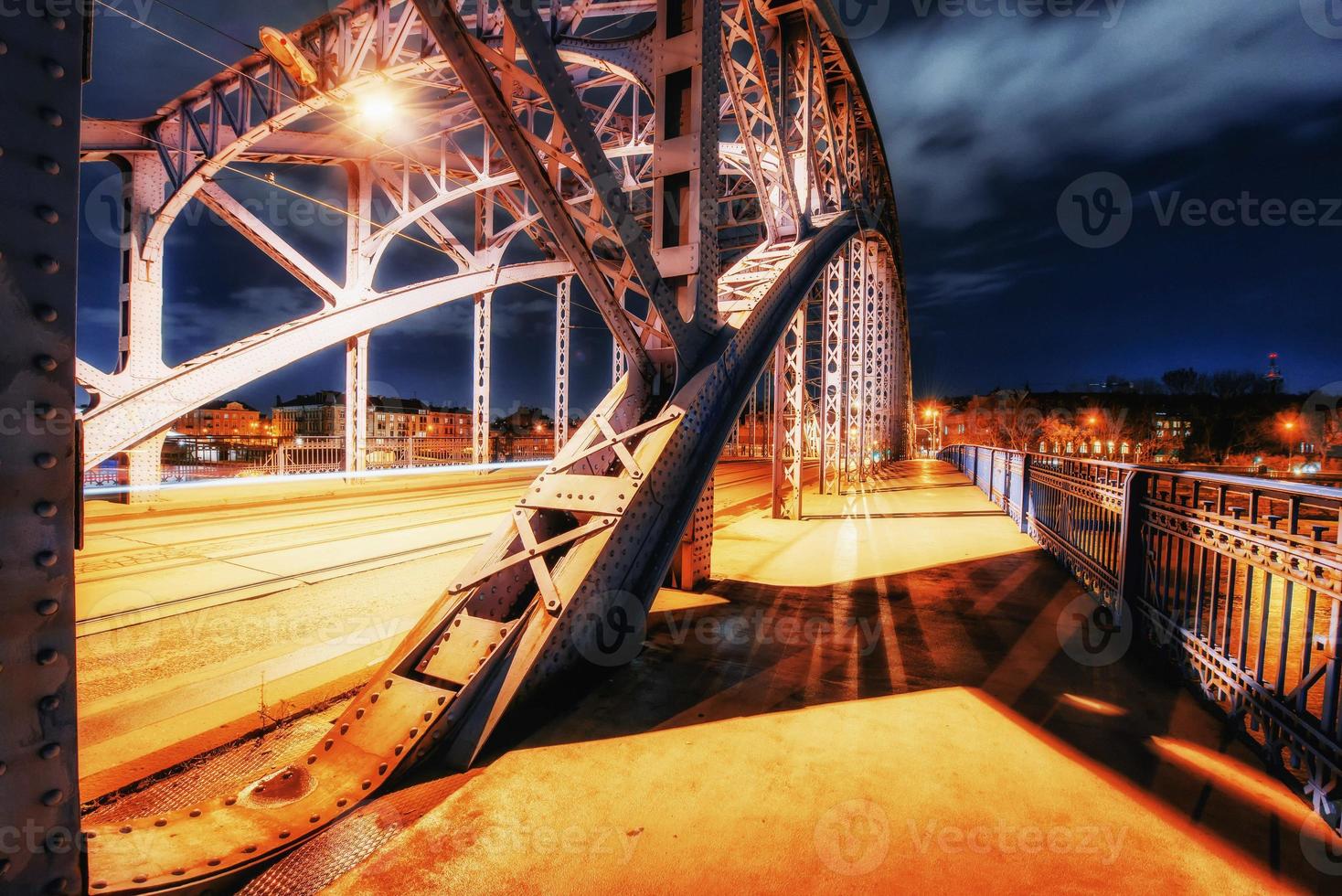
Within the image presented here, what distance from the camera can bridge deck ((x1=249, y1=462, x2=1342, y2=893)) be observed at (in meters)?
2.19

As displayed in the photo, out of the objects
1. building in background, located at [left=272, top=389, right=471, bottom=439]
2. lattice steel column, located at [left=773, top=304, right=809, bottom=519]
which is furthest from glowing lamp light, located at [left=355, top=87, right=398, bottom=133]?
building in background, located at [left=272, top=389, right=471, bottom=439]

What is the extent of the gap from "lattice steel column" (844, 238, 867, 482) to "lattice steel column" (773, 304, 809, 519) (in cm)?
471

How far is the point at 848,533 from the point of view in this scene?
973cm

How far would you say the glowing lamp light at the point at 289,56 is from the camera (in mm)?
10490

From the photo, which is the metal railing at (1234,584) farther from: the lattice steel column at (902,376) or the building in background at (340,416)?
the building in background at (340,416)

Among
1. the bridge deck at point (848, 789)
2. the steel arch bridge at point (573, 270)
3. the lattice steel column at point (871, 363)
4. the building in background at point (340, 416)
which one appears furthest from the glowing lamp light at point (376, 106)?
the building in background at point (340, 416)

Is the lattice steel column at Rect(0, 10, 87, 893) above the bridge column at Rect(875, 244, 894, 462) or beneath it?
beneath

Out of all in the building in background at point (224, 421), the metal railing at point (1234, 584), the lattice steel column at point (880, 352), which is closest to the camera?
the metal railing at point (1234, 584)

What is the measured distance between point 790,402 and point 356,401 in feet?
45.2

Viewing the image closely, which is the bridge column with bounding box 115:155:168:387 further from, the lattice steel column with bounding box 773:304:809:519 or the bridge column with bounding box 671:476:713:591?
the lattice steel column with bounding box 773:304:809:519

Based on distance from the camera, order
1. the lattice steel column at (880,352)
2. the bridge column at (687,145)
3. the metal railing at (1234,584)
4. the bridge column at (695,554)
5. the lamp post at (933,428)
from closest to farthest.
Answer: the metal railing at (1234,584) < the bridge column at (687,145) < the bridge column at (695,554) < the lattice steel column at (880,352) < the lamp post at (933,428)

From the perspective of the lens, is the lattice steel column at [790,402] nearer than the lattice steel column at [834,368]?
Yes

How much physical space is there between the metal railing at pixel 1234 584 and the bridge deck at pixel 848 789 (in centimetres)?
23

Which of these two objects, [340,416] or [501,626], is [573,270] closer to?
[501,626]
